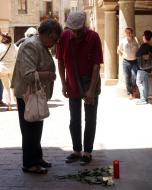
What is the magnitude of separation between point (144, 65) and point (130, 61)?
949 mm

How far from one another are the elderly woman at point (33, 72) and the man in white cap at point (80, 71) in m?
0.43

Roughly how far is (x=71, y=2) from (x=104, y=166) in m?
55.1

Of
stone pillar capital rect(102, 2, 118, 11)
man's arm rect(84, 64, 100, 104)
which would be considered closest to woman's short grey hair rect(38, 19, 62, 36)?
man's arm rect(84, 64, 100, 104)

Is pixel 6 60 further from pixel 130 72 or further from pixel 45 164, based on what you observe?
pixel 45 164

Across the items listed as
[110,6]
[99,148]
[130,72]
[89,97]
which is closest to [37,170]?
[89,97]

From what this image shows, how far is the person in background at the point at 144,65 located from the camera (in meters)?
12.4

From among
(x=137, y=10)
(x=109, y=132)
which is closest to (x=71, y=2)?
(x=137, y=10)

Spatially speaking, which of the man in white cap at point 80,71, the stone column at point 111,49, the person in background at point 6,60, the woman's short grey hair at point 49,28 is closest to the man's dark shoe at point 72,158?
the man in white cap at point 80,71

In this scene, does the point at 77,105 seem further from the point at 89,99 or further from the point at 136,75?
the point at 136,75

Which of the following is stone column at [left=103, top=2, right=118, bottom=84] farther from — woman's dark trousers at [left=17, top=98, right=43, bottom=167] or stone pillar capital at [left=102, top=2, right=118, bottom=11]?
woman's dark trousers at [left=17, top=98, right=43, bottom=167]

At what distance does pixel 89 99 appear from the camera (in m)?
6.36

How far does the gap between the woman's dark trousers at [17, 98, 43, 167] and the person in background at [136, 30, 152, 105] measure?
652cm

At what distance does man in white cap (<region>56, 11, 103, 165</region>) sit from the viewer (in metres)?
6.36

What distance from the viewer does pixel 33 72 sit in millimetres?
5777
